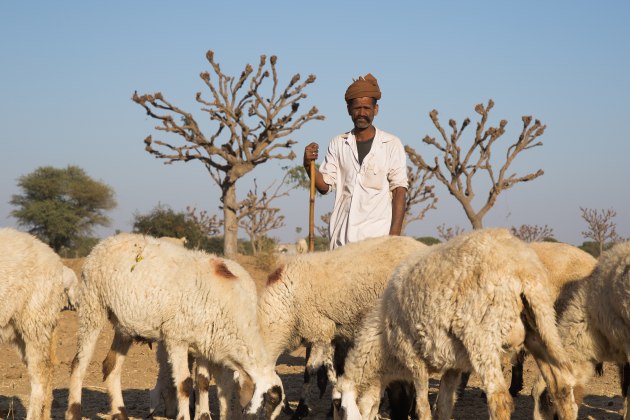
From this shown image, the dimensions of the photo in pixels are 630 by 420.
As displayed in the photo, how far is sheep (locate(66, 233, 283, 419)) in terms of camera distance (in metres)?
7.43

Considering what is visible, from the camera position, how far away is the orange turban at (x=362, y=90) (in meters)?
8.05

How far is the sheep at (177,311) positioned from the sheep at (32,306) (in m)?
0.28

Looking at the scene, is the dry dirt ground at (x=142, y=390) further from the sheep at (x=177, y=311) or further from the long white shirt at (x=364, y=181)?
the long white shirt at (x=364, y=181)

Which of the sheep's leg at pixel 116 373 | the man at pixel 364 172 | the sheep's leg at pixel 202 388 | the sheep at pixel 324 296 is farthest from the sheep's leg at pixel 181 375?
the man at pixel 364 172

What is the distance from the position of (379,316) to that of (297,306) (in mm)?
1897

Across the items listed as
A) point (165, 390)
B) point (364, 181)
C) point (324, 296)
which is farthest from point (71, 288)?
point (364, 181)

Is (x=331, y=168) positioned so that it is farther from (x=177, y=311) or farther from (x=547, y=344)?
(x=547, y=344)

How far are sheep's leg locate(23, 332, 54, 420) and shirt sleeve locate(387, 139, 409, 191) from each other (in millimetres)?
3842

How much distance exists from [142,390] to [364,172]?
15.8 ft

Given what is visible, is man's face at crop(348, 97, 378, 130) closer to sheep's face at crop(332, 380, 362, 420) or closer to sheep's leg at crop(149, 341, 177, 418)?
sheep's face at crop(332, 380, 362, 420)

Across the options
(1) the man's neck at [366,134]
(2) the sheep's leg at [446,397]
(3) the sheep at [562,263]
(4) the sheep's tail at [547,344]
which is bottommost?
(2) the sheep's leg at [446,397]

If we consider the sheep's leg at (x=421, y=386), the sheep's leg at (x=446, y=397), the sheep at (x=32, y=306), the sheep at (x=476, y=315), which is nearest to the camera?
the sheep at (x=476, y=315)

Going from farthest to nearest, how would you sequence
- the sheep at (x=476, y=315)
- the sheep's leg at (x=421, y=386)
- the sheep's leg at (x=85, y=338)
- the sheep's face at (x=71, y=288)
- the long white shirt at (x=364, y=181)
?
the sheep's face at (x=71, y=288)
the long white shirt at (x=364, y=181)
the sheep's leg at (x=85, y=338)
the sheep's leg at (x=421, y=386)
the sheep at (x=476, y=315)

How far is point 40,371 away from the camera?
7648 millimetres
